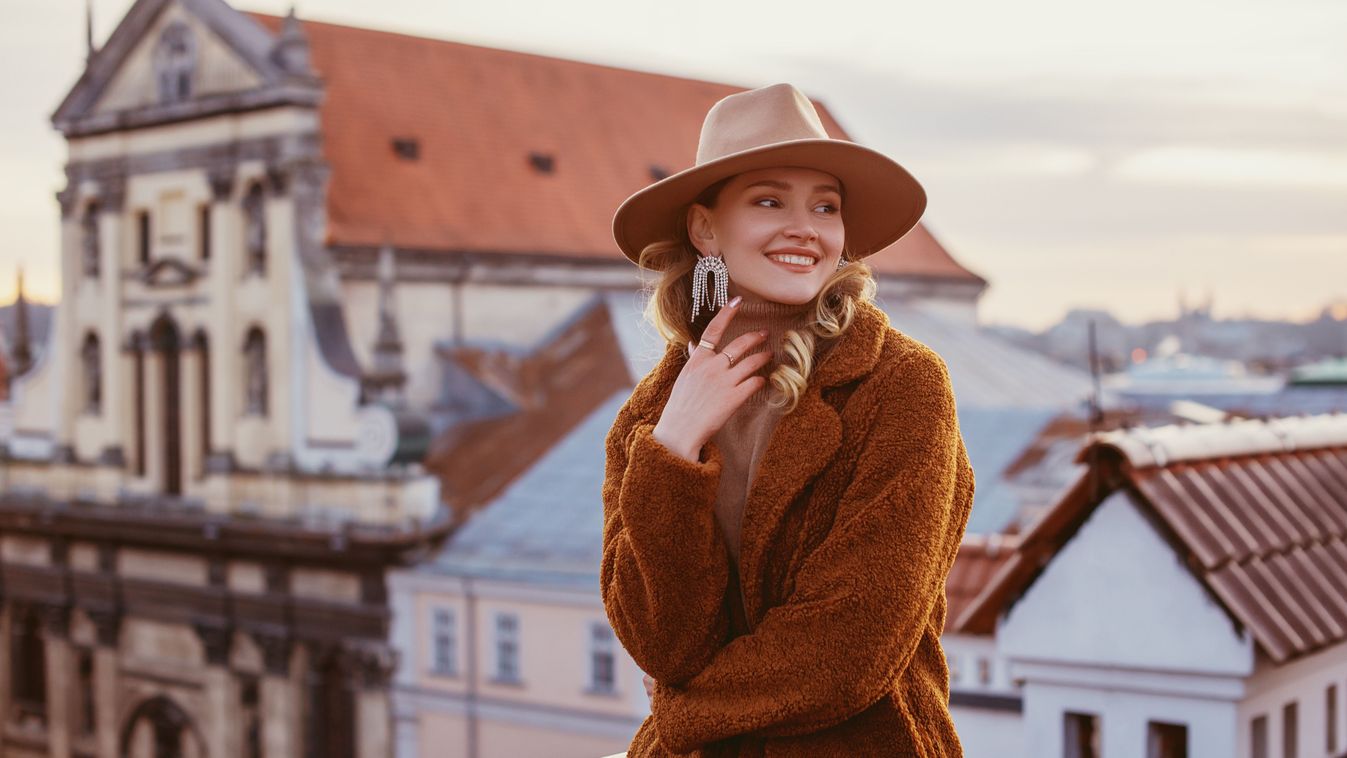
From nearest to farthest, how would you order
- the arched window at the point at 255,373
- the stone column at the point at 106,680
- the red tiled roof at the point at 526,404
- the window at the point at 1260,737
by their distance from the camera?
the window at the point at 1260,737 < the red tiled roof at the point at 526,404 < the arched window at the point at 255,373 < the stone column at the point at 106,680

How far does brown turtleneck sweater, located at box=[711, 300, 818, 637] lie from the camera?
278 cm

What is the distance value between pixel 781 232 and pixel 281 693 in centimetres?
2375

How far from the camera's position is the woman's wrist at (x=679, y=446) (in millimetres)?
2723

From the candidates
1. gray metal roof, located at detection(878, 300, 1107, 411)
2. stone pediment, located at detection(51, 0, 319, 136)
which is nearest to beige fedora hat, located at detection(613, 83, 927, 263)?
stone pediment, located at detection(51, 0, 319, 136)

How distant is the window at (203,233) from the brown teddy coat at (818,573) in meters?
25.8

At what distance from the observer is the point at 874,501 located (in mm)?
2631

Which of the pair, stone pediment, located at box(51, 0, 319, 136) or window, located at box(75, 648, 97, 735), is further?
window, located at box(75, 648, 97, 735)

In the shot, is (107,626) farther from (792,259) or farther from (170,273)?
(792,259)

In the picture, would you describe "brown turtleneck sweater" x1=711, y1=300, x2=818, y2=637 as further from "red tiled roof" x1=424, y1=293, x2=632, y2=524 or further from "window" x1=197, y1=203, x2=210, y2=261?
"window" x1=197, y1=203, x2=210, y2=261

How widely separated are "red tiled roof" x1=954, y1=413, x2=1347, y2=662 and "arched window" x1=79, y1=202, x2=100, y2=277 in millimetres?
25665

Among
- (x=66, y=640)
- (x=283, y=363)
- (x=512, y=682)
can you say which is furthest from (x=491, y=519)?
(x=66, y=640)

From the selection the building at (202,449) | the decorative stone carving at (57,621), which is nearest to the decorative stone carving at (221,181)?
the building at (202,449)

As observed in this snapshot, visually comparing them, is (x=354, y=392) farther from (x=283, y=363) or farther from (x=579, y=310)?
(x=579, y=310)

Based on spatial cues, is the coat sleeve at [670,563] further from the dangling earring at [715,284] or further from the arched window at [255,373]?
the arched window at [255,373]
